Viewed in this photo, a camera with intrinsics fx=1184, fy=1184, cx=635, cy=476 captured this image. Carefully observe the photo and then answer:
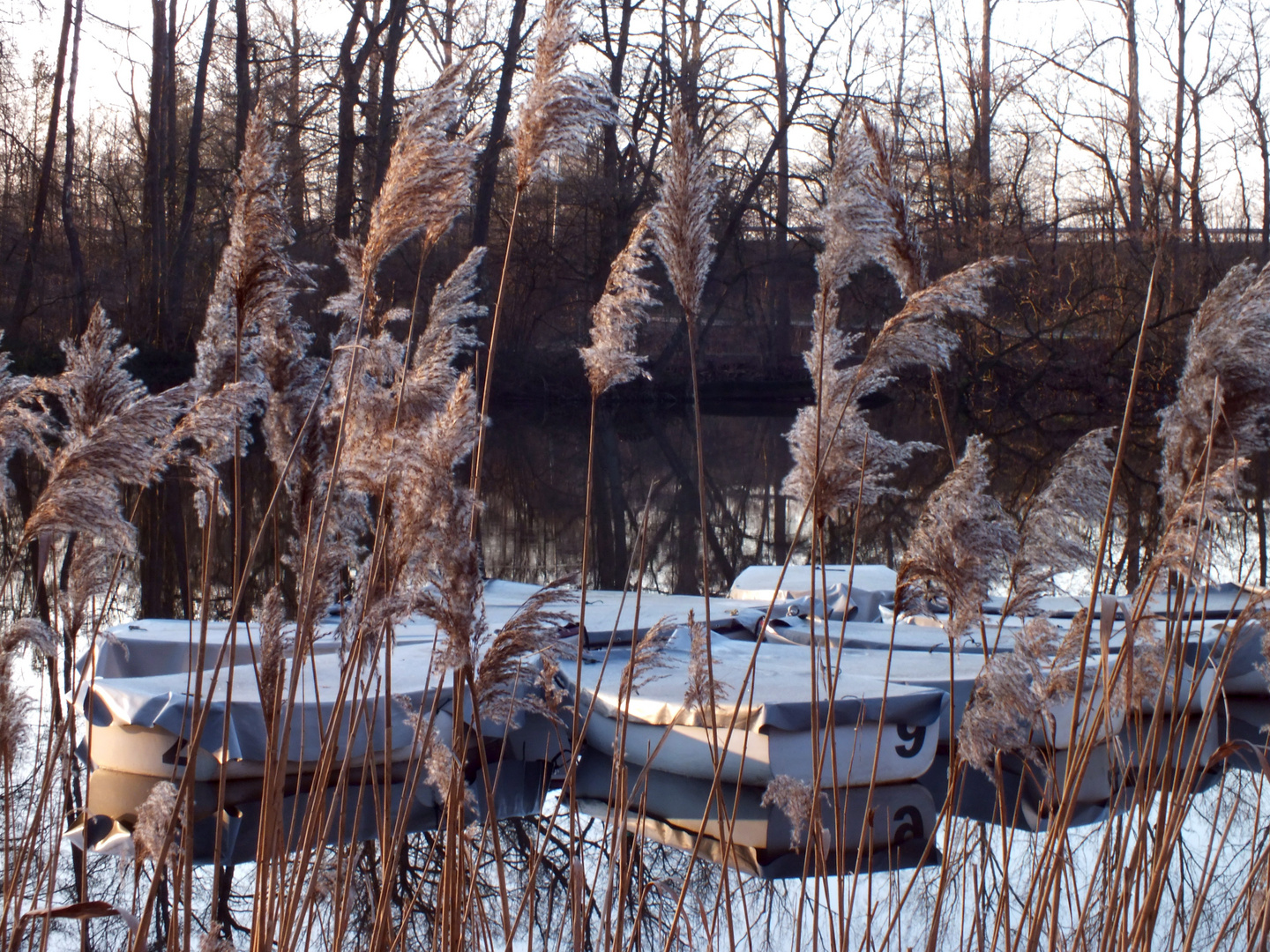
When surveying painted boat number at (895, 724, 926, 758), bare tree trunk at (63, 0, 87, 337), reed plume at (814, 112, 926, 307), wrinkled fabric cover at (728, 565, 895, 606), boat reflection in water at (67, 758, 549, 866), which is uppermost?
bare tree trunk at (63, 0, 87, 337)

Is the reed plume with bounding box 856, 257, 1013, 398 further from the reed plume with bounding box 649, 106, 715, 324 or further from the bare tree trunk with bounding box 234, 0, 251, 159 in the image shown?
the bare tree trunk with bounding box 234, 0, 251, 159

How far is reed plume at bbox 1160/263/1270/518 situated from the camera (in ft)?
5.24

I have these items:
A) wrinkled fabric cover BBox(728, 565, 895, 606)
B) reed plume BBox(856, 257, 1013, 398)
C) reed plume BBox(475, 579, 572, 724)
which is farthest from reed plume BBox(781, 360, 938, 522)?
wrinkled fabric cover BBox(728, 565, 895, 606)

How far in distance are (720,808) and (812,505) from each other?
541 millimetres

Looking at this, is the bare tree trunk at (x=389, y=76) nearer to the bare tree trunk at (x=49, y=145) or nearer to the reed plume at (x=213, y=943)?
the bare tree trunk at (x=49, y=145)

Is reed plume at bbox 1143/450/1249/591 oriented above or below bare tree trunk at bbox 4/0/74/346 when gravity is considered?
below

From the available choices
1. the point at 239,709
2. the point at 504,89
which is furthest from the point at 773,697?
the point at 504,89

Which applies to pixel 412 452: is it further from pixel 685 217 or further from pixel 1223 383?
pixel 1223 383

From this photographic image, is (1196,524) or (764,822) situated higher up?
(1196,524)

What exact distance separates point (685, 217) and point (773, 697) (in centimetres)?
279

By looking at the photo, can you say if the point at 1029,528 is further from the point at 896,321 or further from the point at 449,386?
the point at 449,386

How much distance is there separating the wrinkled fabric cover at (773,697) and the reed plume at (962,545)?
→ 1.96m

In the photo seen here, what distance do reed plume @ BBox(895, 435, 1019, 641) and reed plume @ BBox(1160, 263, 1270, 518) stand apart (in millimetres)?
261

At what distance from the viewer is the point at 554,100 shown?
5.53 ft
